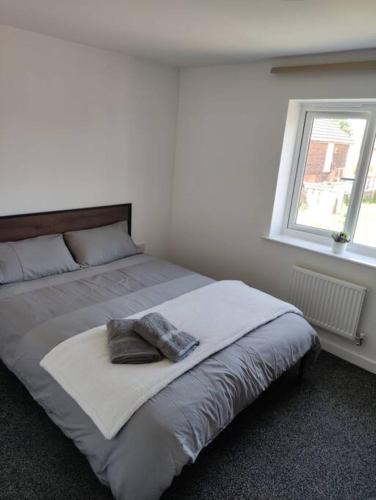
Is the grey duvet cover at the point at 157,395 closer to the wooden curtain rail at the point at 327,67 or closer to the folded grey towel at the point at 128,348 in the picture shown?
the folded grey towel at the point at 128,348

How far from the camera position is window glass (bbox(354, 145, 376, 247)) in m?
2.79

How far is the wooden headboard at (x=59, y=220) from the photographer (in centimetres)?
281

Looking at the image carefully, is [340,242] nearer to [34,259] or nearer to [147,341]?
[147,341]

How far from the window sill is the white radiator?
0.17 metres

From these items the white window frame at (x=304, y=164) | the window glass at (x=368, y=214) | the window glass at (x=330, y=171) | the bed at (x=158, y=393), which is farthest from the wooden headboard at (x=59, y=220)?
the window glass at (x=368, y=214)

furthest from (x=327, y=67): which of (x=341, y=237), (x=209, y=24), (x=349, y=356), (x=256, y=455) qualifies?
(x=256, y=455)

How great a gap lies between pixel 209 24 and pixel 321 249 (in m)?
1.84

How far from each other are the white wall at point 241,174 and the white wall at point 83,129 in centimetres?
24

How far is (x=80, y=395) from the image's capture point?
1.65 m

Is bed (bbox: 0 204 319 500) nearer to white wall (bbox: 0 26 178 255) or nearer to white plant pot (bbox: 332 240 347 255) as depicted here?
white wall (bbox: 0 26 178 255)

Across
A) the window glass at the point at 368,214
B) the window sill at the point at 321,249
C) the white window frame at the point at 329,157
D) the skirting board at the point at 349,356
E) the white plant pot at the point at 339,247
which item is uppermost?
the white window frame at the point at 329,157

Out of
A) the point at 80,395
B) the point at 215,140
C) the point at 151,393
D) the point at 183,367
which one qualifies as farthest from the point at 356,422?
the point at 215,140

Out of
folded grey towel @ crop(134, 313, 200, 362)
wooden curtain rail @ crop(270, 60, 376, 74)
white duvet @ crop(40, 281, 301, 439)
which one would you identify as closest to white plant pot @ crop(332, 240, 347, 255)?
white duvet @ crop(40, 281, 301, 439)

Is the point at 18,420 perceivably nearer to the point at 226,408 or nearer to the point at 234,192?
the point at 226,408
